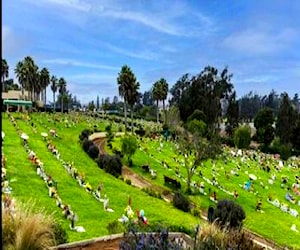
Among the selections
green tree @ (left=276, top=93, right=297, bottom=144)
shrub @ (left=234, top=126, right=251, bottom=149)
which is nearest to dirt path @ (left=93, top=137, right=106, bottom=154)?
shrub @ (left=234, top=126, right=251, bottom=149)

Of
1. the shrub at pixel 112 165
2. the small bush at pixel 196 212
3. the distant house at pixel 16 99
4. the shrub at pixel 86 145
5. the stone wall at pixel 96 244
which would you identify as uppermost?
the distant house at pixel 16 99

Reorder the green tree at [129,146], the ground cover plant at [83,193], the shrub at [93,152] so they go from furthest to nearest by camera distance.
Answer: the shrub at [93,152] → the green tree at [129,146] → the ground cover plant at [83,193]

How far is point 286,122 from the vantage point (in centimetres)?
7975

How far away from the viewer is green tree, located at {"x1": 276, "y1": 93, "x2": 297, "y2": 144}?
260 feet

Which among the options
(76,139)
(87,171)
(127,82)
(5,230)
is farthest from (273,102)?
(5,230)

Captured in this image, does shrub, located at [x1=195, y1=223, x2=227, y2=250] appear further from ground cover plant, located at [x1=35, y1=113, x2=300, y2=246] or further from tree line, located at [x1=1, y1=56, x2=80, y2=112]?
tree line, located at [x1=1, y1=56, x2=80, y2=112]

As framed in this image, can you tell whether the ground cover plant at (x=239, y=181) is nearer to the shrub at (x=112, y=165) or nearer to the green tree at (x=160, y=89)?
the shrub at (x=112, y=165)

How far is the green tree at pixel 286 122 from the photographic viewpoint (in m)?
79.4

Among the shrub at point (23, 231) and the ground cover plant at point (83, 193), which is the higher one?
the shrub at point (23, 231)

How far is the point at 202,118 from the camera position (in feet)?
256

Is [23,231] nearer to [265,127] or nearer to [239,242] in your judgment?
[239,242]

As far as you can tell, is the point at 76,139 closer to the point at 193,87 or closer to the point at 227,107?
the point at 193,87

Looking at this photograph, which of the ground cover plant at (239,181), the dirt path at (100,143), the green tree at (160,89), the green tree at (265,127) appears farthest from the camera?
the green tree at (160,89)

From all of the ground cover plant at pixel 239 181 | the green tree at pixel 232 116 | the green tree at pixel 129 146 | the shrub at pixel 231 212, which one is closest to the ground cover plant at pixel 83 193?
the shrub at pixel 231 212
